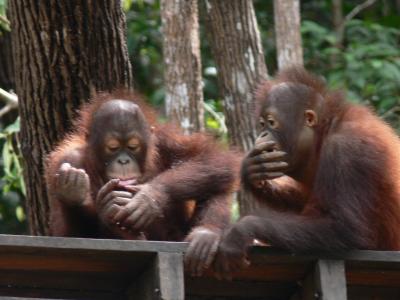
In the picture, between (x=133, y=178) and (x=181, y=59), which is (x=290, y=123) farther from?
(x=181, y=59)

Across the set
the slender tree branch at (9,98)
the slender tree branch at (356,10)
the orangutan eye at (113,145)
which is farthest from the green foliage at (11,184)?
the slender tree branch at (356,10)

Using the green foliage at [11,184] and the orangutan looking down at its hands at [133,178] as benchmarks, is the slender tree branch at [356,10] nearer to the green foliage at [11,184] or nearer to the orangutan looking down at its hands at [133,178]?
the green foliage at [11,184]

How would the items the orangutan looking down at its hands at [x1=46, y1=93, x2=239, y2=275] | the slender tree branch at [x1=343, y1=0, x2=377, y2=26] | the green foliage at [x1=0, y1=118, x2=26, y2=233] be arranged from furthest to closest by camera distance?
the slender tree branch at [x1=343, y1=0, x2=377, y2=26] → the green foliage at [x1=0, y1=118, x2=26, y2=233] → the orangutan looking down at its hands at [x1=46, y1=93, x2=239, y2=275]

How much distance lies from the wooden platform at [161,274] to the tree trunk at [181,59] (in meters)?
2.73

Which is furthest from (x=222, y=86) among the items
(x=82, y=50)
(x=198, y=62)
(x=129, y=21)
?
(x=129, y=21)

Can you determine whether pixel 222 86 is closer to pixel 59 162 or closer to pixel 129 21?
pixel 59 162

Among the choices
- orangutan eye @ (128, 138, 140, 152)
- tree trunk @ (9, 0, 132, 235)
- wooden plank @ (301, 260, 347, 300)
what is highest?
tree trunk @ (9, 0, 132, 235)

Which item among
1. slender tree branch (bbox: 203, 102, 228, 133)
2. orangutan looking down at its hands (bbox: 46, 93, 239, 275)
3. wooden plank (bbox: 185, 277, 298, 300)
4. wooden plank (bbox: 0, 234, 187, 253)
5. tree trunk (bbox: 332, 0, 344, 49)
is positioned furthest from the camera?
tree trunk (bbox: 332, 0, 344, 49)

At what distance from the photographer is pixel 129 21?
1212 cm

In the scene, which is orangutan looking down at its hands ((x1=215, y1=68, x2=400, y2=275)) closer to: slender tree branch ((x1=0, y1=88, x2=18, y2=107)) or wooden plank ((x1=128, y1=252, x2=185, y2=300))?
wooden plank ((x1=128, y1=252, x2=185, y2=300))

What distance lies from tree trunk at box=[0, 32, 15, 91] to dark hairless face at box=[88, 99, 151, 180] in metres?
4.91

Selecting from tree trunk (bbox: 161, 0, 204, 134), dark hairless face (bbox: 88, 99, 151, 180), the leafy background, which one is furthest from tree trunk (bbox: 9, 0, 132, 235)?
the leafy background

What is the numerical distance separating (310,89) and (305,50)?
611cm

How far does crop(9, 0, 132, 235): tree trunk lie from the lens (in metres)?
6.58
